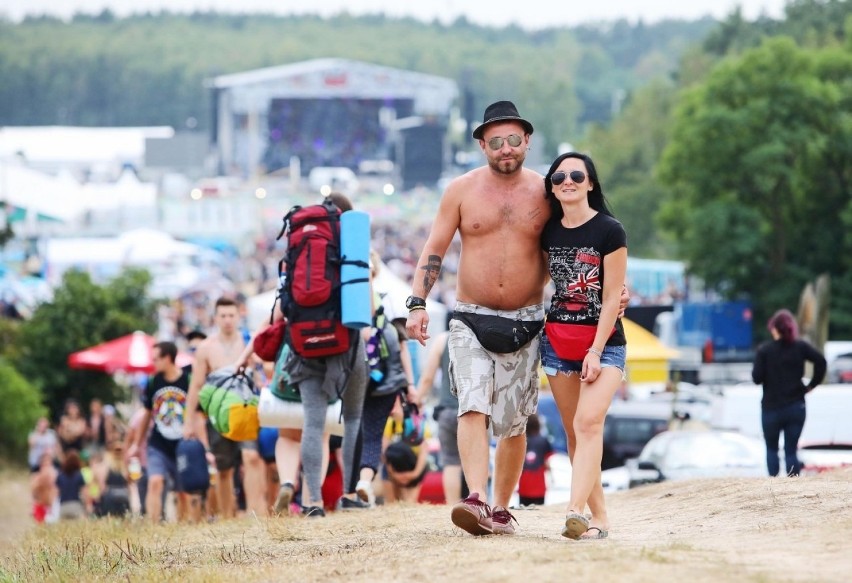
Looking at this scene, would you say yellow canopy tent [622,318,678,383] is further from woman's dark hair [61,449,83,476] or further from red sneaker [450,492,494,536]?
red sneaker [450,492,494,536]

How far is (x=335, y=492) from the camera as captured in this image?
42.3 ft

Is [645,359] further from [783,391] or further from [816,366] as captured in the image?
[816,366]

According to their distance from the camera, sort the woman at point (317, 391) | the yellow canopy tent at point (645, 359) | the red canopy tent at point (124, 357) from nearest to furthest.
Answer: the woman at point (317, 391) → the red canopy tent at point (124, 357) → the yellow canopy tent at point (645, 359)

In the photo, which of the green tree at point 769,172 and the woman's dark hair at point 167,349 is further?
the green tree at point 769,172

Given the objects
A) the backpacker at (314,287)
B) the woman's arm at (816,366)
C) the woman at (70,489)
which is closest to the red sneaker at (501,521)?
the backpacker at (314,287)

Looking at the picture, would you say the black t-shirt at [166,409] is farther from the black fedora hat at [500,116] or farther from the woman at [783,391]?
the black fedora hat at [500,116]

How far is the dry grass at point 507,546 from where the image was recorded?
712 centimetres

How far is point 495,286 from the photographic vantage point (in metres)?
8.77

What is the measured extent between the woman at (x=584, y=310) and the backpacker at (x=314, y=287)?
2.44 m

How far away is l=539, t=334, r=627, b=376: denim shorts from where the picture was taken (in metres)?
8.58

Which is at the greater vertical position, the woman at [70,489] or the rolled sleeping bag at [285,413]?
the rolled sleeping bag at [285,413]

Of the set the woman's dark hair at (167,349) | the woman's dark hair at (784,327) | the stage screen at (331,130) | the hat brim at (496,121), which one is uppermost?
the stage screen at (331,130)

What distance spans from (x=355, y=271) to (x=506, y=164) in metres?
2.32

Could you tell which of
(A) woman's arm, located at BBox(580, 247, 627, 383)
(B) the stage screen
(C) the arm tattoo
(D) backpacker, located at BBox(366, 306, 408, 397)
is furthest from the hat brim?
(B) the stage screen
